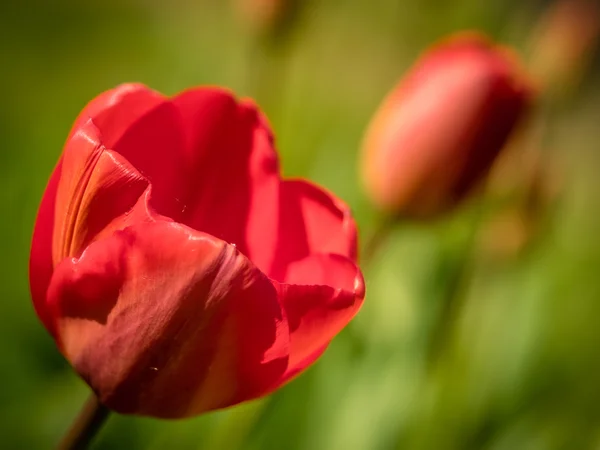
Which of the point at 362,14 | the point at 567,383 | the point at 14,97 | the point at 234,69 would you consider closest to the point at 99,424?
the point at 567,383

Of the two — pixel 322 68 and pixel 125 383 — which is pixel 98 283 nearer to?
pixel 125 383

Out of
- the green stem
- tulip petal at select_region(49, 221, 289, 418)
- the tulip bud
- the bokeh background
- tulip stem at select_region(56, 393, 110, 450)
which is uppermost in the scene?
the tulip bud

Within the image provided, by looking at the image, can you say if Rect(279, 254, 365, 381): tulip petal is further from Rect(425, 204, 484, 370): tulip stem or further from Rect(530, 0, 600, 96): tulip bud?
Rect(530, 0, 600, 96): tulip bud

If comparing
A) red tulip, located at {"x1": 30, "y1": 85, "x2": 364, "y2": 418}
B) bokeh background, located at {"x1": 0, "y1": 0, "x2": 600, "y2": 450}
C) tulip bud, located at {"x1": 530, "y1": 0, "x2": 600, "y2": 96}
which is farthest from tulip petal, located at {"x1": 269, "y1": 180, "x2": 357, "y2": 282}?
tulip bud, located at {"x1": 530, "y1": 0, "x2": 600, "y2": 96}

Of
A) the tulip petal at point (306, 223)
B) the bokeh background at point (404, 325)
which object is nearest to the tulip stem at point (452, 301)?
the bokeh background at point (404, 325)

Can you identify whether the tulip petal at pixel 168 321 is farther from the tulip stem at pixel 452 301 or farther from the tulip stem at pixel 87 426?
the tulip stem at pixel 452 301

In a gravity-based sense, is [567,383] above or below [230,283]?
below

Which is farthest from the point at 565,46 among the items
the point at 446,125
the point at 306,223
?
the point at 306,223
